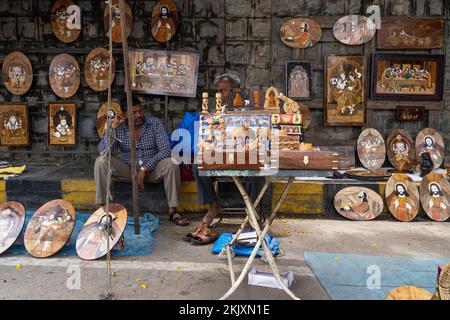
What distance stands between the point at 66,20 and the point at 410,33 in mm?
4807

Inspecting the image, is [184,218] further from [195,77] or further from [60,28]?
[60,28]

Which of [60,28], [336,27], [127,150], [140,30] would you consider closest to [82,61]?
[60,28]

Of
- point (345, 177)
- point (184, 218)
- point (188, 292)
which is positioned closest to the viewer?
point (188, 292)

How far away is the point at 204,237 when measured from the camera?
12.7ft

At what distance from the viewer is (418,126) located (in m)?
5.79

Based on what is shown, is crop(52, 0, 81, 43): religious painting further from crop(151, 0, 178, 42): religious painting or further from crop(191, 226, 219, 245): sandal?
crop(191, 226, 219, 245): sandal

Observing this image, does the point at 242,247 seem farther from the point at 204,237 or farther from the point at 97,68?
the point at 97,68

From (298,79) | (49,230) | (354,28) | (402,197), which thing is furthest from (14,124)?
(402,197)

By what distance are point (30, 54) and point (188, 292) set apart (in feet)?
15.2

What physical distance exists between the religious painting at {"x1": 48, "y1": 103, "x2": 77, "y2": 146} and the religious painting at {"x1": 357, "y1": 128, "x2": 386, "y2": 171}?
13.5 feet

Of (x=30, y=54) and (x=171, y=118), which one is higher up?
(x=30, y=54)

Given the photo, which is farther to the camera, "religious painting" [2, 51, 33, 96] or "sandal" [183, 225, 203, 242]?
"religious painting" [2, 51, 33, 96]

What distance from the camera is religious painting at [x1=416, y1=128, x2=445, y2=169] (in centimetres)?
561

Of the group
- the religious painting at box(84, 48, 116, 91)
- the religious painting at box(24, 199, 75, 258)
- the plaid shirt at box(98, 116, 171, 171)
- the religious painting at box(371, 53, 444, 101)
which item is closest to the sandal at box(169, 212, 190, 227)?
the plaid shirt at box(98, 116, 171, 171)
